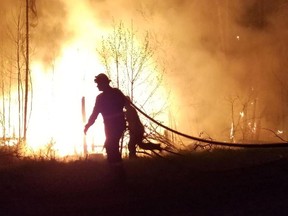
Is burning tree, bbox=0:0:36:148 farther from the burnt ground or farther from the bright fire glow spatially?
the burnt ground

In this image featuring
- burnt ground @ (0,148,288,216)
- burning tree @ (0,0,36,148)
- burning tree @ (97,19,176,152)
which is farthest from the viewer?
burning tree @ (0,0,36,148)

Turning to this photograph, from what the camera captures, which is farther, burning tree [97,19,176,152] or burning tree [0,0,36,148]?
burning tree [0,0,36,148]

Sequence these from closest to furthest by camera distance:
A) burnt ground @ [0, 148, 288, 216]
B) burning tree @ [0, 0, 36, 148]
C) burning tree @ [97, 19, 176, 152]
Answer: burnt ground @ [0, 148, 288, 216] < burning tree @ [97, 19, 176, 152] < burning tree @ [0, 0, 36, 148]

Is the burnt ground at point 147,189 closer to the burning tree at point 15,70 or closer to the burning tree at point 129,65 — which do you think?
the burning tree at point 129,65

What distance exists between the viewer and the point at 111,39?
21828mm

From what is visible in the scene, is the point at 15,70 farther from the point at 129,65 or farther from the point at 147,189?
the point at 147,189

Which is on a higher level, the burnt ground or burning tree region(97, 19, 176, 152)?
burning tree region(97, 19, 176, 152)

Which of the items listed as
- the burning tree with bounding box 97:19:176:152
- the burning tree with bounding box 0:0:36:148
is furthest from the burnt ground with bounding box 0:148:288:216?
the burning tree with bounding box 0:0:36:148

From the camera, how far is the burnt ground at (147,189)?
6.44 meters

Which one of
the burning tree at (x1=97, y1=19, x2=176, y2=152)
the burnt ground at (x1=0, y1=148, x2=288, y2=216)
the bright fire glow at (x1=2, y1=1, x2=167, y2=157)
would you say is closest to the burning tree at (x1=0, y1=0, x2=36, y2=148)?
the bright fire glow at (x1=2, y1=1, x2=167, y2=157)

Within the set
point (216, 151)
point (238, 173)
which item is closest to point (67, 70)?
point (216, 151)

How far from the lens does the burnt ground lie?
644cm

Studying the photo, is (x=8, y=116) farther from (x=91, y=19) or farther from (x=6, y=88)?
(x=91, y=19)

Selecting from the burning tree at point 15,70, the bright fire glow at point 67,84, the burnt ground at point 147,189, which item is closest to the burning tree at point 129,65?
the bright fire glow at point 67,84
